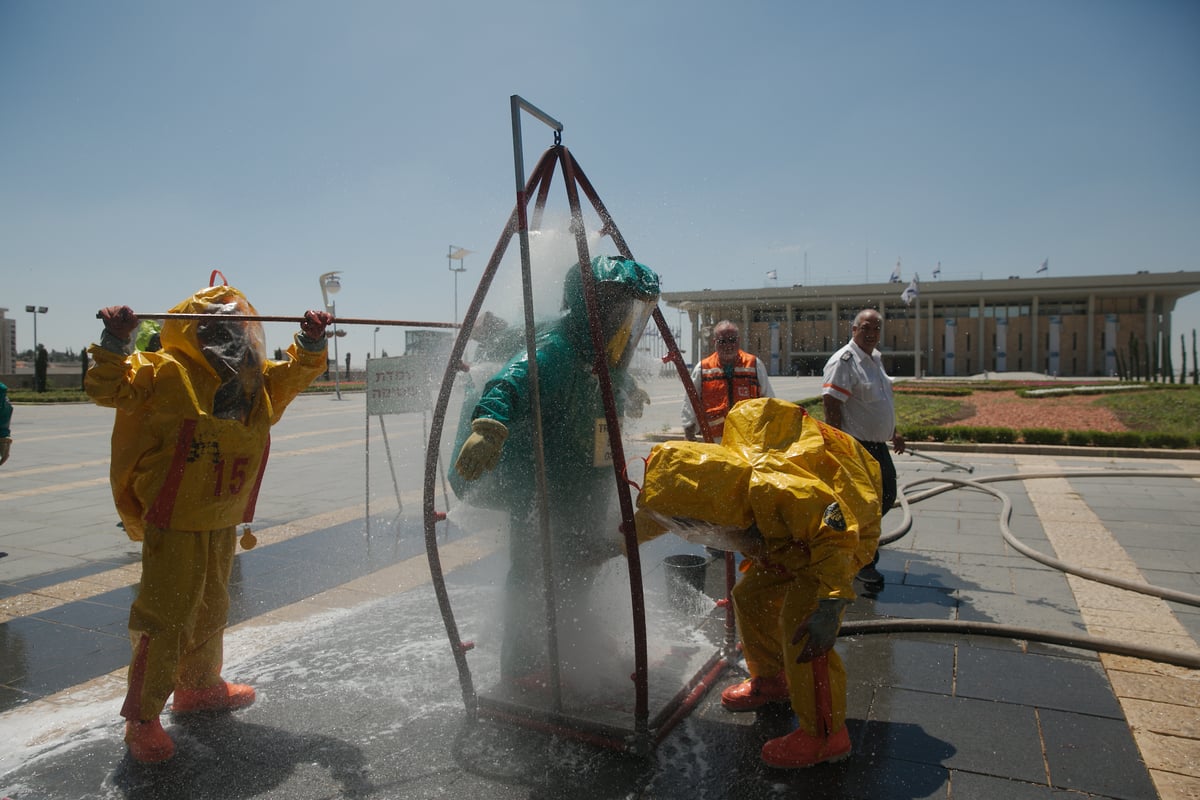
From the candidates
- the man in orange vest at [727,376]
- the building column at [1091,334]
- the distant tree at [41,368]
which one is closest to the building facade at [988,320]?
the building column at [1091,334]

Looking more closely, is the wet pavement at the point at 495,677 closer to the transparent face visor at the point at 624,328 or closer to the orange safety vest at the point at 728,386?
the orange safety vest at the point at 728,386

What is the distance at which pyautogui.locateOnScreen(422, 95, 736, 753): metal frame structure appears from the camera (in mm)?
2551

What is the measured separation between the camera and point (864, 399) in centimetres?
455

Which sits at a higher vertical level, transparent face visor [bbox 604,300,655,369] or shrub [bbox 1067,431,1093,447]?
transparent face visor [bbox 604,300,655,369]

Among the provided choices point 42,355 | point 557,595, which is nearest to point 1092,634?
point 557,595

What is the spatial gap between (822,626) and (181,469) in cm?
234

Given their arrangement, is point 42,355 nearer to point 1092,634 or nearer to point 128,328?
point 128,328

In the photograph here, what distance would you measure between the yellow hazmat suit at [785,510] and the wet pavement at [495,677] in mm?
365

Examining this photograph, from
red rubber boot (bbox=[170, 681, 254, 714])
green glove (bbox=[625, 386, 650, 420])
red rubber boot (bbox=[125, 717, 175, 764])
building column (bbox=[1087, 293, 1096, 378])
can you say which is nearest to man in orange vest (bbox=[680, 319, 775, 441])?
green glove (bbox=[625, 386, 650, 420])

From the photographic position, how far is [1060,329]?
1978 inches

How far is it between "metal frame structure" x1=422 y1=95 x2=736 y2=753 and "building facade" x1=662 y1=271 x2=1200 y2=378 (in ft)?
149

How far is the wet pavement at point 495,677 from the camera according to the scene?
2.53 metres

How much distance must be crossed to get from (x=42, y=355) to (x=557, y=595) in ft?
116

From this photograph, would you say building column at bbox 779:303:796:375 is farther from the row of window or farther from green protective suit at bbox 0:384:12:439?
green protective suit at bbox 0:384:12:439
